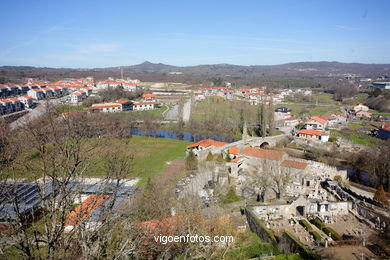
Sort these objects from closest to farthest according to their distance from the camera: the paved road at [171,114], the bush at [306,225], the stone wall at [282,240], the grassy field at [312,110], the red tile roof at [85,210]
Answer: the red tile roof at [85,210]
the stone wall at [282,240]
the bush at [306,225]
the paved road at [171,114]
the grassy field at [312,110]

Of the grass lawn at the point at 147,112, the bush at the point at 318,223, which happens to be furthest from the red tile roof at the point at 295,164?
the grass lawn at the point at 147,112

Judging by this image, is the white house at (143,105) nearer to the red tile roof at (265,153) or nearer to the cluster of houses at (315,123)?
the cluster of houses at (315,123)

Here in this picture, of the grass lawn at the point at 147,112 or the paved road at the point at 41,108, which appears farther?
the grass lawn at the point at 147,112

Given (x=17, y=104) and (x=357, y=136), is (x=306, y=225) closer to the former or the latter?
(x=357, y=136)

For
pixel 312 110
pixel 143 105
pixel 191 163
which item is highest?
pixel 143 105

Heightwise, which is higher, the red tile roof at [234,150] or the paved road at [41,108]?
the paved road at [41,108]

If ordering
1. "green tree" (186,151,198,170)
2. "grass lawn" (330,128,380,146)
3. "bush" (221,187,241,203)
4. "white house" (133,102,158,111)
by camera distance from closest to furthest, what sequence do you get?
"bush" (221,187,241,203)
"green tree" (186,151,198,170)
"grass lawn" (330,128,380,146)
"white house" (133,102,158,111)

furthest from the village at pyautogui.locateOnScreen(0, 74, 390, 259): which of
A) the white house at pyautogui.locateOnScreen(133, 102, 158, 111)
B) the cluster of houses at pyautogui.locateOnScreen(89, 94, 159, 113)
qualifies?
the white house at pyautogui.locateOnScreen(133, 102, 158, 111)

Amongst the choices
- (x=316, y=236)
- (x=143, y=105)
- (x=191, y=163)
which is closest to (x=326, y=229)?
(x=316, y=236)

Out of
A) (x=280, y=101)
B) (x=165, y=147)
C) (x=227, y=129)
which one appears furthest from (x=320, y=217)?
(x=280, y=101)

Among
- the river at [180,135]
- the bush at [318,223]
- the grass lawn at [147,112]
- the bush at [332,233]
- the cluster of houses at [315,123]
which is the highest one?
the grass lawn at [147,112]

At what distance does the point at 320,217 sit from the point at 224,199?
5080mm

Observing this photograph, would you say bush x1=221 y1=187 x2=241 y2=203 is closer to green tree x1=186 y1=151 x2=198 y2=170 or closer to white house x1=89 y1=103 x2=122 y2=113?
green tree x1=186 y1=151 x2=198 y2=170

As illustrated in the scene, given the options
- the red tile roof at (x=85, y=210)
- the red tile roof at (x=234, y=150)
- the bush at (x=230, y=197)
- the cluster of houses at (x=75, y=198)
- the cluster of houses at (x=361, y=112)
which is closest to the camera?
the cluster of houses at (x=75, y=198)
